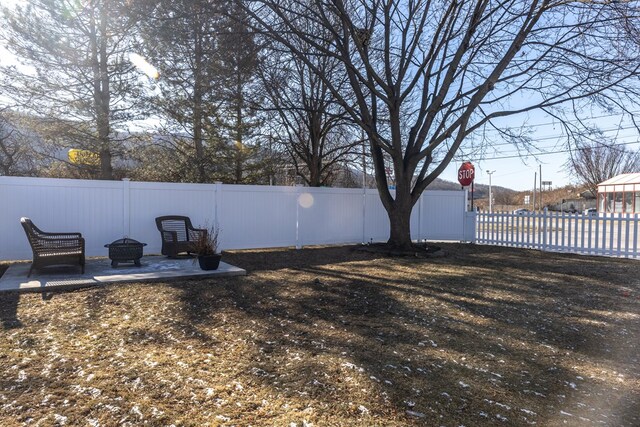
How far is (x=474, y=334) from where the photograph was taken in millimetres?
4156

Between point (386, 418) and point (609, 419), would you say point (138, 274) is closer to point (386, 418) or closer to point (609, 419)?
point (386, 418)

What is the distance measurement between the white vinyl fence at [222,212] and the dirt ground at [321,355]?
3352mm

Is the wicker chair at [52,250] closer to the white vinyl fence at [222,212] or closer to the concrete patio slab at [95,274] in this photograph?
the concrete patio slab at [95,274]

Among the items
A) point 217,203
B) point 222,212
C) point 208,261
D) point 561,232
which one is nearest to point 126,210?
point 217,203

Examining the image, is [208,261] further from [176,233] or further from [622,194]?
[622,194]

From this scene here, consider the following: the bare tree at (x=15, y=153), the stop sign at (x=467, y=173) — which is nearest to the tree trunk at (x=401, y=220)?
the stop sign at (x=467, y=173)

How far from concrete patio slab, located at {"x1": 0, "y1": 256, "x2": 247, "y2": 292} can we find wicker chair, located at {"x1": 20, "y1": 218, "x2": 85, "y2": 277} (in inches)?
9.2

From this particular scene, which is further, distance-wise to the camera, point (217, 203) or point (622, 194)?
point (622, 194)

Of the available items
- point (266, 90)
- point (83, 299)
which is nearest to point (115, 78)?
point (266, 90)

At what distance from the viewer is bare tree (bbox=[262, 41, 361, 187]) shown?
13023 millimetres

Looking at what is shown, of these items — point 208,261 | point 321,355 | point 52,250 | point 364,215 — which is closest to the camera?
point 321,355

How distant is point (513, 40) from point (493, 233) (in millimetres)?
5708

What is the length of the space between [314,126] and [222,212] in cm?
550

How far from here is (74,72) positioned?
12.2 m
